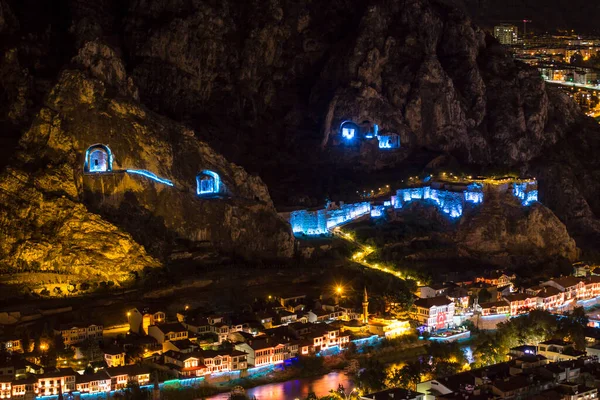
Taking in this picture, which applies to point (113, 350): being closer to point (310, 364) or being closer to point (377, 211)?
point (310, 364)

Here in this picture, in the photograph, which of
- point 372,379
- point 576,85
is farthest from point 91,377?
point 576,85

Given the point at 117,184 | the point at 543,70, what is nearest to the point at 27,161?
the point at 117,184

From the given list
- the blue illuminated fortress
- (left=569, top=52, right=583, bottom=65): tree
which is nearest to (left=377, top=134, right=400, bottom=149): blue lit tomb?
the blue illuminated fortress

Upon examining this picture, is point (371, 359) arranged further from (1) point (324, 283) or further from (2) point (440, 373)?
(1) point (324, 283)

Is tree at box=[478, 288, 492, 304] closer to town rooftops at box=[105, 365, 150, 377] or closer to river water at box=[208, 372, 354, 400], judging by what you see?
river water at box=[208, 372, 354, 400]

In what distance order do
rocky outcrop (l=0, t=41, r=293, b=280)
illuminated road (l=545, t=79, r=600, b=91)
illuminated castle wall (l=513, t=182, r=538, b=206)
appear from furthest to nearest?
illuminated road (l=545, t=79, r=600, b=91), illuminated castle wall (l=513, t=182, r=538, b=206), rocky outcrop (l=0, t=41, r=293, b=280)
